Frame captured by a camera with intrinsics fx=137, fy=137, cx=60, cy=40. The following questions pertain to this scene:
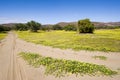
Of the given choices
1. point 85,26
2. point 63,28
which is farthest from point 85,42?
point 63,28

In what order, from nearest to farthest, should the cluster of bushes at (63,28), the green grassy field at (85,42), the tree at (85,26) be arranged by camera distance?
the green grassy field at (85,42)
the tree at (85,26)
the cluster of bushes at (63,28)

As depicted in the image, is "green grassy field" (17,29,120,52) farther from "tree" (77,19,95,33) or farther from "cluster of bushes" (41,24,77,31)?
"cluster of bushes" (41,24,77,31)

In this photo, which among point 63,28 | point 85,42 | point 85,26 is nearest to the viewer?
point 85,42

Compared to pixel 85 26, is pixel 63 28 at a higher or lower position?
lower

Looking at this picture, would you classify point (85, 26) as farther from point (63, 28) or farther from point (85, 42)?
point (63, 28)

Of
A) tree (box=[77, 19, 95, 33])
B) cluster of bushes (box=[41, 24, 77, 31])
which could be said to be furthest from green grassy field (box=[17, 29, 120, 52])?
cluster of bushes (box=[41, 24, 77, 31])

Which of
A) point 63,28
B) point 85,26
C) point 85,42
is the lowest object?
point 85,42

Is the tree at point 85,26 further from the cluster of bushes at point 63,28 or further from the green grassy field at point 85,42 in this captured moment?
the cluster of bushes at point 63,28

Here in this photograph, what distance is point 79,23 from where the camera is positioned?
164ft

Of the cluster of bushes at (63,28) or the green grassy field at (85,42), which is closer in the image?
the green grassy field at (85,42)

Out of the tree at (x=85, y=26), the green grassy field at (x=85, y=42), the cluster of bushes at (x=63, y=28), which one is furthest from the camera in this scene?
the cluster of bushes at (x=63, y=28)

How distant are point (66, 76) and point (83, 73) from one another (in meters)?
1.22

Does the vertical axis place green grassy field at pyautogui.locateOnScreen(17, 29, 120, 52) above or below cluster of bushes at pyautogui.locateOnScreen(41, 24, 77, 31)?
below

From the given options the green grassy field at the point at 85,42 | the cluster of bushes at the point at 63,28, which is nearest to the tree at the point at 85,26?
the green grassy field at the point at 85,42
